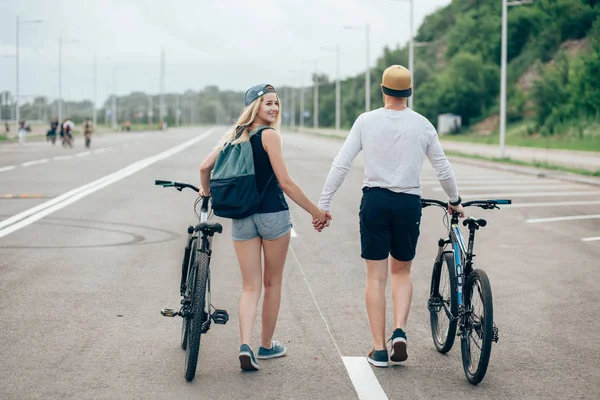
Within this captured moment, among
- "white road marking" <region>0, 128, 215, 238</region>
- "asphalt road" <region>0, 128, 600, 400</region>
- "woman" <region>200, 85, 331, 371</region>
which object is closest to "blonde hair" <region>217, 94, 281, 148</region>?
"woman" <region>200, 85, 331, 371</region>

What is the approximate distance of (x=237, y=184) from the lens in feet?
18.8

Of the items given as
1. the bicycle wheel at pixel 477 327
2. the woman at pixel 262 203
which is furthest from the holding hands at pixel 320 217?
the bicycle wheel at pixel 477 327

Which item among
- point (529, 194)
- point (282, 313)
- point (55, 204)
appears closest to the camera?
point (282, 313)

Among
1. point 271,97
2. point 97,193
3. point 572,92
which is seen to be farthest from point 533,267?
point 572,92

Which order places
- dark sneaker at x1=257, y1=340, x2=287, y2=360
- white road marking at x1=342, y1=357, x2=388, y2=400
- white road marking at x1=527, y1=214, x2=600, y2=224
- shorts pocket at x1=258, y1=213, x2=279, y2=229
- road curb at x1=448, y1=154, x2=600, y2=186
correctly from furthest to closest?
road curb at x1=448, y1=154, x2=600, y2=186, white road marking at x1=527, y1=214, x2=600, y2=224, dark sneaker at x1=257, y1=340, x2=287, y2=360, shorts pocket at x1=258, y1=213, x2=279, y2=229, white road marking at x1=342, y1=357, x2=388, y2=400

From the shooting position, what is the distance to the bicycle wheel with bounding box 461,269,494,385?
540 cm

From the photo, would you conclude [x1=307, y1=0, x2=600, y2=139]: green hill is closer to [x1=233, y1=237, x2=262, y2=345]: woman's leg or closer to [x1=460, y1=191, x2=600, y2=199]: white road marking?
[x1=460, y1=191, x2=600, y2=199]: white road marking

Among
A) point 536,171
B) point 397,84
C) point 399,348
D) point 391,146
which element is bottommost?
point 399,348

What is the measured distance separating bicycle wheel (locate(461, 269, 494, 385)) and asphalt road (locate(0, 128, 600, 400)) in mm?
128

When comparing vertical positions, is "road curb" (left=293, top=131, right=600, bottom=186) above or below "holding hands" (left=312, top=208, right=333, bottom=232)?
below

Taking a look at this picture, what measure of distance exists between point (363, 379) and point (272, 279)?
881 millimetres

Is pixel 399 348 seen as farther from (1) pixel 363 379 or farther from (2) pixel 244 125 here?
(2) pixel 244 125

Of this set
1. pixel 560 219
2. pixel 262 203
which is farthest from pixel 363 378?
pixel 560 219

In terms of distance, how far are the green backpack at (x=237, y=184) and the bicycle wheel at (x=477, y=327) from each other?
4.56 feet
